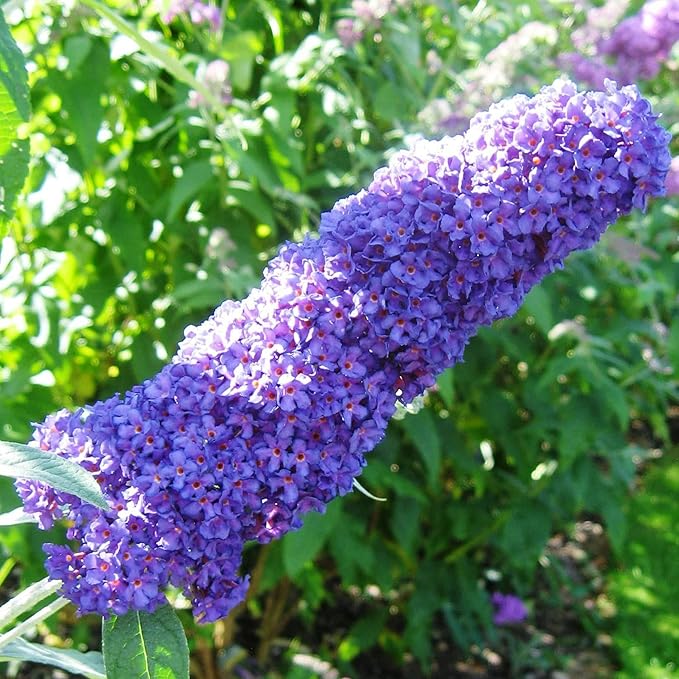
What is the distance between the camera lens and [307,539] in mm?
2611

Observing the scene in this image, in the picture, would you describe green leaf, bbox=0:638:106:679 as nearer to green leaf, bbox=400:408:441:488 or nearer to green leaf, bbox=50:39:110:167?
green leaf, bbox=50:39:110:167

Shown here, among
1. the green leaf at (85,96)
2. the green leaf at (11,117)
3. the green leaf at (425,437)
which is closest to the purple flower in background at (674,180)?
the green leaf at (425,437)

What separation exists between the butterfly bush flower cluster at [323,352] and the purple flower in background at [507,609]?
8.85 ft

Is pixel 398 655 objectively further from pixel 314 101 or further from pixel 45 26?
pixel 45 26

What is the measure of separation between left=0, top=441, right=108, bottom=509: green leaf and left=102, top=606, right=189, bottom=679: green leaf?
248mm

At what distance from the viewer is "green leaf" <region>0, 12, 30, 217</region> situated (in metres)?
→ 1.16

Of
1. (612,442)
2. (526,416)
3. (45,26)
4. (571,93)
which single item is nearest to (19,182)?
(571,93)

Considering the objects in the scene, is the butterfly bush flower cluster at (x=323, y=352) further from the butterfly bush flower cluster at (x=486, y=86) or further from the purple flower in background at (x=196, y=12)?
the purple flower in background at (x=196, y=12)

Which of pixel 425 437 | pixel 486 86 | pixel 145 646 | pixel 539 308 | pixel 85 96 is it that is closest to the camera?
pixel 145 646

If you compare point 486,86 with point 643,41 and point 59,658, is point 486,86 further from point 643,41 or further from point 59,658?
point 59,658

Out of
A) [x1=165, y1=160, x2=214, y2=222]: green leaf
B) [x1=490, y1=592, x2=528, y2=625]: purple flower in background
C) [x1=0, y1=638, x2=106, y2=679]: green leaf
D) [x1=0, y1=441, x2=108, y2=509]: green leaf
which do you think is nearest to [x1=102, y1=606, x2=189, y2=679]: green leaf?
[x1=0, y1=638, x2=106, y2=679]: green leaf

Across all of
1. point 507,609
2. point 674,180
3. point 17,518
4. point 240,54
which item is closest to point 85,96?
point 240,54

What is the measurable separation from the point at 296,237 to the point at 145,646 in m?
→ 1.65

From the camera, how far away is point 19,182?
1.33 meters
